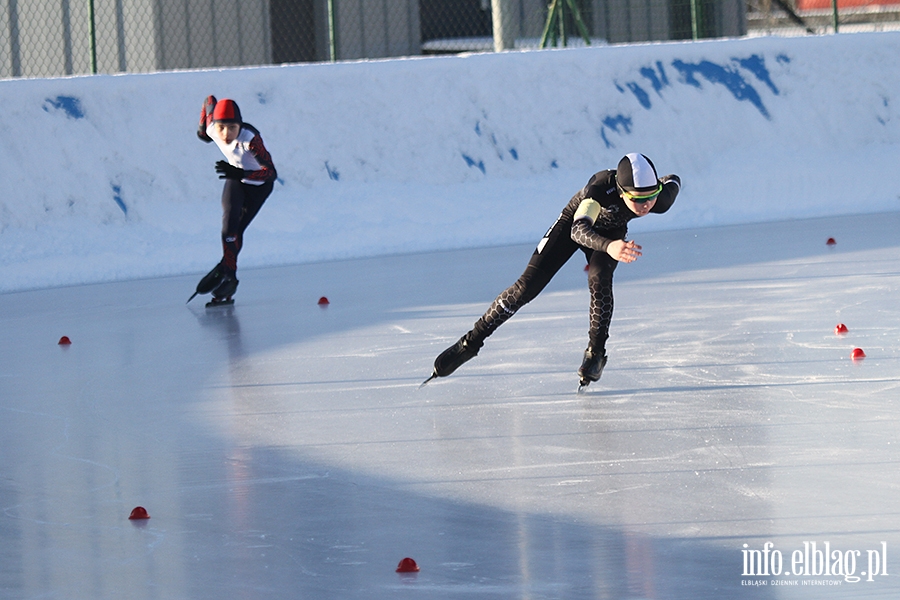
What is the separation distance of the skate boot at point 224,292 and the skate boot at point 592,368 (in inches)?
161

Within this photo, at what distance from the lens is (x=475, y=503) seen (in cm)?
416

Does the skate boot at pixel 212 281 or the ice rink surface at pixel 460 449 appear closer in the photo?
the ice rink surface at pixel 460 449

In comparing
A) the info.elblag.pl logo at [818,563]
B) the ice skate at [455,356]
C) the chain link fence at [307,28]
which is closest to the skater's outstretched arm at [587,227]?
the ice skate at [455,356]

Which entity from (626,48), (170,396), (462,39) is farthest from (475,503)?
(462,39)

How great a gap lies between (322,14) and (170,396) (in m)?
14.5

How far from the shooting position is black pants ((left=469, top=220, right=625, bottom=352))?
5934 mm

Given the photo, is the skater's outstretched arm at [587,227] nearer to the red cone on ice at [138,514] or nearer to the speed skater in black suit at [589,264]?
the speed skater in black suit at [589,264]

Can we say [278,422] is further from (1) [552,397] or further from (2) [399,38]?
(2) [399,38]

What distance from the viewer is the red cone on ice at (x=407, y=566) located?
3516mm

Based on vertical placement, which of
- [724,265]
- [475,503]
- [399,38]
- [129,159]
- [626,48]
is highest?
[399,38]

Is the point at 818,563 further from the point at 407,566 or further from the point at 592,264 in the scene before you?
the point at 592,264

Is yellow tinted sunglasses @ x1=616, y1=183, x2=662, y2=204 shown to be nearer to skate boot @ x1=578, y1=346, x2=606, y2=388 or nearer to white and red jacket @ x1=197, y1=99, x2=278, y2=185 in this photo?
skate boot @ x1=578, y1=346, x2=606, y2=388

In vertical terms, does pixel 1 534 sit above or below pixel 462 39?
below

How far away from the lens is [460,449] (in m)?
4.91
